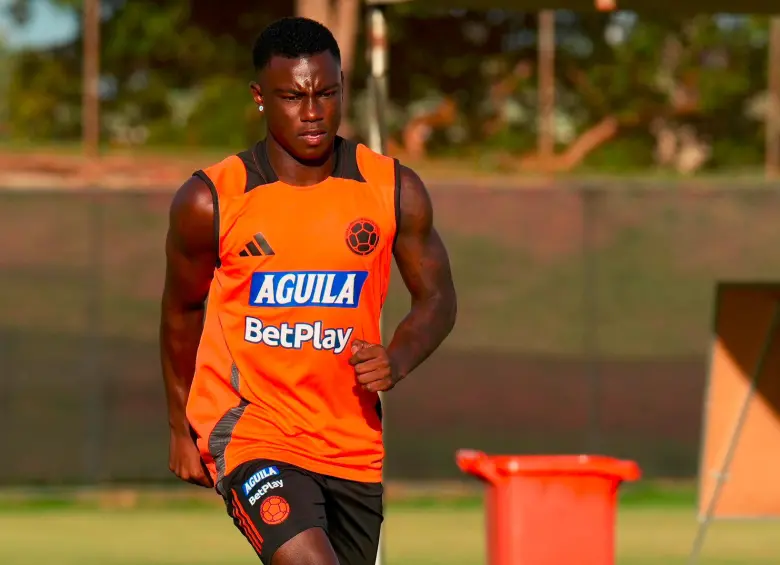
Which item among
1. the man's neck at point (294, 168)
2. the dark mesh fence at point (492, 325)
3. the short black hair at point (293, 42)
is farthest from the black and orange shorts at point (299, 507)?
the dark mesh fence at point (492, 325)

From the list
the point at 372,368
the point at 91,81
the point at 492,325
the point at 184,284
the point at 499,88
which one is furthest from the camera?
the point at 499,88

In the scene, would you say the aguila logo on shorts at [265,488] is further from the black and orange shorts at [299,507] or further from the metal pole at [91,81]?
the metal pole at [91,81]

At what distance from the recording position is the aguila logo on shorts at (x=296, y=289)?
5262 millimetres

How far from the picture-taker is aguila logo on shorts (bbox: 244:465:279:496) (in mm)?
5234

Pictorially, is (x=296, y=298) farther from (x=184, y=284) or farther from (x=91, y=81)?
(x=91, y=81)

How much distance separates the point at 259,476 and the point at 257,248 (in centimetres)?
64

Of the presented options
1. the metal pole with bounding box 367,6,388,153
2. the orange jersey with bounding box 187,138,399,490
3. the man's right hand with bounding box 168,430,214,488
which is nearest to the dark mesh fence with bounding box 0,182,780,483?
the metal pole with bounding box 367,6,388,153

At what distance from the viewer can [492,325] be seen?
1305 cm

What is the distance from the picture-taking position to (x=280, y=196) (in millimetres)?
5352

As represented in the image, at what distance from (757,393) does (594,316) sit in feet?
14.1

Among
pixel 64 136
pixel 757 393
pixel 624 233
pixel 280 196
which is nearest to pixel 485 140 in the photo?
pixel 64 136

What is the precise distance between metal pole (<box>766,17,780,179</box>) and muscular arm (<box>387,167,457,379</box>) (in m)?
13.9

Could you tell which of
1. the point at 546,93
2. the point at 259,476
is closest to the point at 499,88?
the point at 546,93

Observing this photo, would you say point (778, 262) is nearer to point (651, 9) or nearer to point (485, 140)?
point (651, 9)
